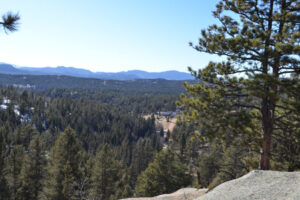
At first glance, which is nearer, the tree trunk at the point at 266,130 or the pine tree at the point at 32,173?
the tree trunk at the point at 266,130

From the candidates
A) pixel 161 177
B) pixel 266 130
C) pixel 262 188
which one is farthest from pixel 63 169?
pixel 262 188

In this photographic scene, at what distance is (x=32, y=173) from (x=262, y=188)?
26.6 metres

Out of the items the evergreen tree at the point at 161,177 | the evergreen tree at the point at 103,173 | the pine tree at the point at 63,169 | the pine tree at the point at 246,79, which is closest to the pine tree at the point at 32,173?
the pine tree at the point at 63,169

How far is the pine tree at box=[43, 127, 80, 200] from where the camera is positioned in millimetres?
24502

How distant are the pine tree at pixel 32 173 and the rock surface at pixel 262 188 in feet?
80.8

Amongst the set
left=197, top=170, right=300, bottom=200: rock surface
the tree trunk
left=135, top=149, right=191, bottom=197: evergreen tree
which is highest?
the tree trunk

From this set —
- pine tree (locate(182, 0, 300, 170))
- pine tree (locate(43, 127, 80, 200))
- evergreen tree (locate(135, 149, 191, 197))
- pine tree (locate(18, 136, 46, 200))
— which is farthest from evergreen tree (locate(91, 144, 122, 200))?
pine tree (locate(182, 0, 300, 170))

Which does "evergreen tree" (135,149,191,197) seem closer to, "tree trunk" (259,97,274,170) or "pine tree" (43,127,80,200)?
"pine tree" (43,127,80,200)

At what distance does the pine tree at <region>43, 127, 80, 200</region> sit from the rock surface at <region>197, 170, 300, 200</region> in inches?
778

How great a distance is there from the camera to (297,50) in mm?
9016

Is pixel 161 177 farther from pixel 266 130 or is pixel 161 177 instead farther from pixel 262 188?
pixel 262 188

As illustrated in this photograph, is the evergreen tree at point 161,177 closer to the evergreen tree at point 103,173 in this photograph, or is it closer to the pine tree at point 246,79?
the evergreen tree at point 103,173

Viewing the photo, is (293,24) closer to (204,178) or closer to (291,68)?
(291,68)

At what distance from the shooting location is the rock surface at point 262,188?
23.0 ft
